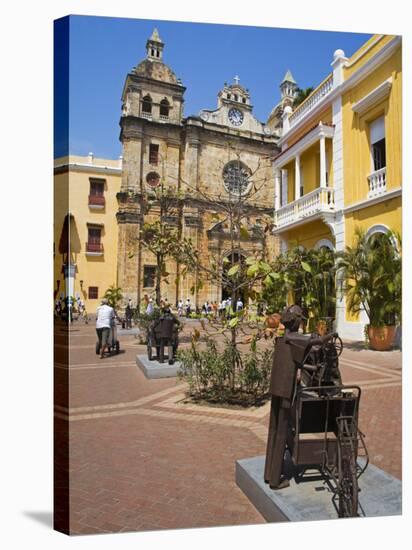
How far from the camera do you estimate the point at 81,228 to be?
2924 mm

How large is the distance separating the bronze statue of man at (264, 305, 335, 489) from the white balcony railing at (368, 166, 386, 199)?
263cm

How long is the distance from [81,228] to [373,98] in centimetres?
407

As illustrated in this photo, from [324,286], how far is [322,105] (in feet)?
10.1

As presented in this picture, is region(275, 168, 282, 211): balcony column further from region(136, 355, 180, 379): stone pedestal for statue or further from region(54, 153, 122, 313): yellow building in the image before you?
region(136, 355, 180, 379): stone pedestal for statue

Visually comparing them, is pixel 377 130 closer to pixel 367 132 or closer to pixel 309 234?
pixel 367 132

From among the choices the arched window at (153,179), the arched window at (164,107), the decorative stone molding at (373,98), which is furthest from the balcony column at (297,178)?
the arched window at (153,179)

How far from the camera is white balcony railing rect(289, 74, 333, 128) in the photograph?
591 centimetres

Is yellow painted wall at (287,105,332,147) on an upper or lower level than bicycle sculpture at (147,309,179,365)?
upper

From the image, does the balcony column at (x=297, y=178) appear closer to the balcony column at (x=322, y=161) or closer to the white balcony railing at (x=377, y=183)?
the balcony column at (x=322, y=161)

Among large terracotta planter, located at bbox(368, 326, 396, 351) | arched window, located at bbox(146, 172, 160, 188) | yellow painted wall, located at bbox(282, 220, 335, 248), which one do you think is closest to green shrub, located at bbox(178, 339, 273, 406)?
large terracotta planter, located at bbox(368, 326, 396, 351)

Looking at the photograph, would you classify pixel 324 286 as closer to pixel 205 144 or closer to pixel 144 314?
pixel 205 144

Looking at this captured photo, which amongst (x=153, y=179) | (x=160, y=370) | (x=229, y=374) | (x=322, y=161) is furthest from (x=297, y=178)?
(x=160, y=370)

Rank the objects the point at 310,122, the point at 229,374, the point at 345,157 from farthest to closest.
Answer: the point at 310,122, the point at 345,157, the point at 229,374

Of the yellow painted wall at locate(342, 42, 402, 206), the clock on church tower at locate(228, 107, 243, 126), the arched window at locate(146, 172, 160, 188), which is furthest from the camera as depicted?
the arched window at locate(146, 172, 160, 188)
